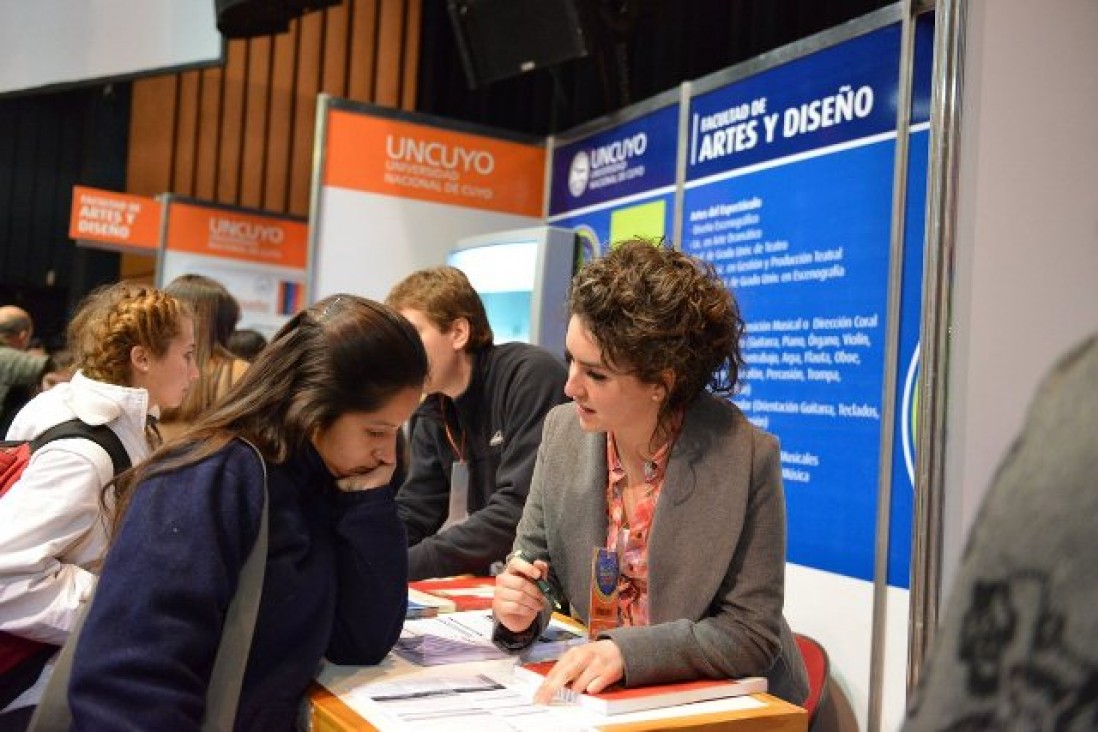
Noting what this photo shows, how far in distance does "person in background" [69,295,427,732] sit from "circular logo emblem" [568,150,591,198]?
281 centimetres

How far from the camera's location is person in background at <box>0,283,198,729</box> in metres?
1.70

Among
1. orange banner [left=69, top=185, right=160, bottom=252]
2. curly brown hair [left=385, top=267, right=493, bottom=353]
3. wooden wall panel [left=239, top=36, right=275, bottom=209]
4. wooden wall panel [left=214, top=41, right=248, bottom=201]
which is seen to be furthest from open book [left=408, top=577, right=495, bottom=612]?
wooden wall panel [left=214, top=41, right=248, bottom=201]

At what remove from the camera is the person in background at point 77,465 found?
1695 millimetres

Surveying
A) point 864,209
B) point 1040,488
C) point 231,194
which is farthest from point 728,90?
point 231,194

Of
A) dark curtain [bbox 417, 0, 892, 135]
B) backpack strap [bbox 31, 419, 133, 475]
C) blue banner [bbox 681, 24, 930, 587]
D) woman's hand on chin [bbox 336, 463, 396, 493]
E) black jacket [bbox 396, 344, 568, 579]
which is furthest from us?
dark curtain [bbox 417, 0, 892, 135]

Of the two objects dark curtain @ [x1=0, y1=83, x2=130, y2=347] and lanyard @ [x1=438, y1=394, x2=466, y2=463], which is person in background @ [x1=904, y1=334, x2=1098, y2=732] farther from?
dark curtain @ [x1=0, y1=83, x2=130, y2=347]

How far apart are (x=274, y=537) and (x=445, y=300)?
141 cm

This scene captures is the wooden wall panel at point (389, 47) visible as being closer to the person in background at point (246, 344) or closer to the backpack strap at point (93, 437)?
the person in background at point (246, 344)

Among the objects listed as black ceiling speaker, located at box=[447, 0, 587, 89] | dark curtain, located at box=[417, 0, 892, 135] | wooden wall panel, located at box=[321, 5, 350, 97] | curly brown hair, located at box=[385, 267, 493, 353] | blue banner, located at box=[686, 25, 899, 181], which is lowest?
curly brown hair, located at box=[385, 267, 493, 353]

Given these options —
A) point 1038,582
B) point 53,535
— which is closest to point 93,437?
point 53,535

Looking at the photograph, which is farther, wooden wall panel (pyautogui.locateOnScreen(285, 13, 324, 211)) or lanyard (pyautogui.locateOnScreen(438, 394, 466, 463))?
wooden wall panel (pyautogui.locateOnScreen(285, 13, 324, 211))

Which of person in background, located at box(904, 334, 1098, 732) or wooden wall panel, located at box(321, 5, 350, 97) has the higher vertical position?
wooden wall panel, located at box(321, 5, 350, 97)

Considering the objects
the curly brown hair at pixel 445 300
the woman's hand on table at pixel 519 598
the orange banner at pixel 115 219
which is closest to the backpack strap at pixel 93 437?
the woman's hand on table at pixel 519 598

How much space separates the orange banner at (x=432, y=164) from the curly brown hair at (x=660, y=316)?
2643mm
